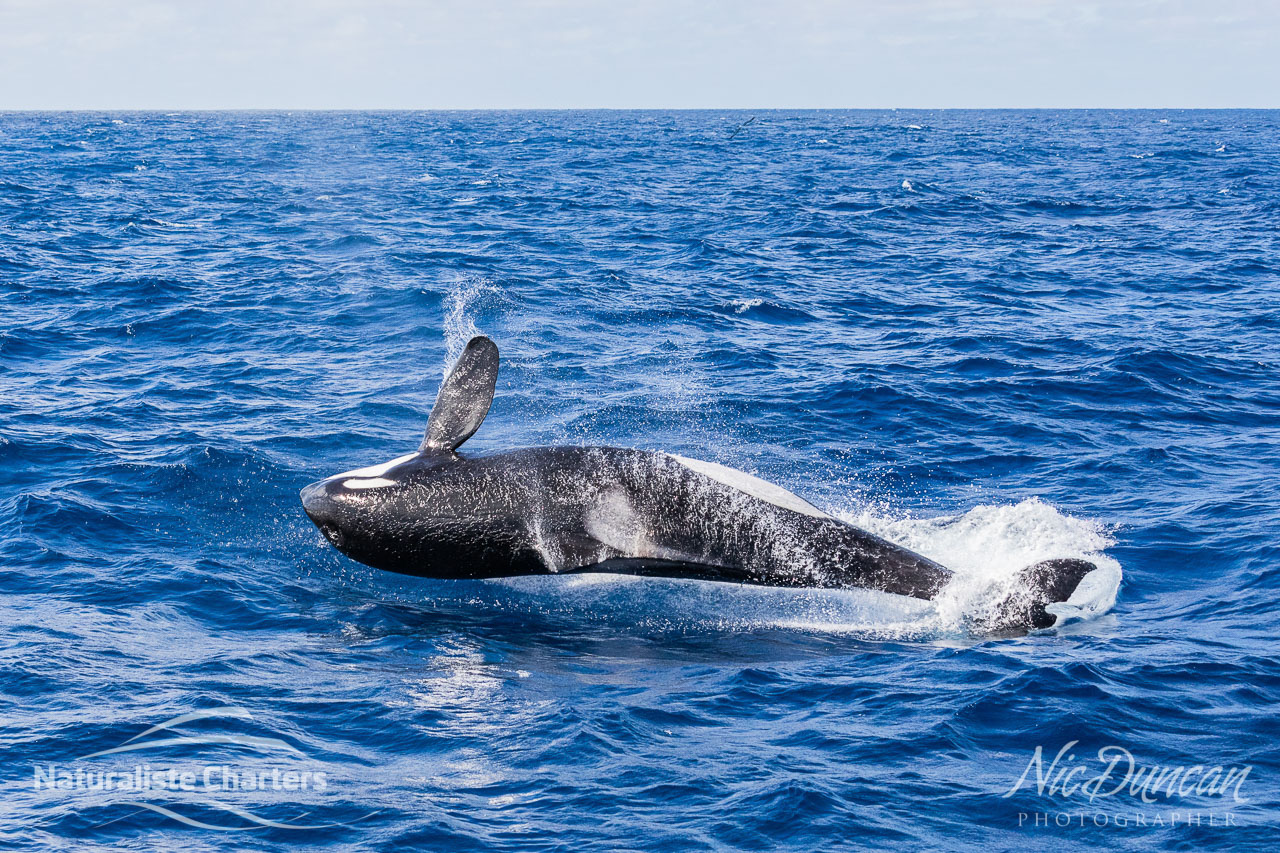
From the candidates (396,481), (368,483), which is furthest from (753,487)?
(368,483)

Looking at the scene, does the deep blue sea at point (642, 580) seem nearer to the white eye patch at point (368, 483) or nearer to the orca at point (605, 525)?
the orca at point (605, 525)

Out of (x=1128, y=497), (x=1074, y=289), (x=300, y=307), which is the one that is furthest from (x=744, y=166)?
(x=1128, y=497)

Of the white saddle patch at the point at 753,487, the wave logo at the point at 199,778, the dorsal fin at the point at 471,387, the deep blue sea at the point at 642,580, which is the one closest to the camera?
the wave logo at the point at 199,778

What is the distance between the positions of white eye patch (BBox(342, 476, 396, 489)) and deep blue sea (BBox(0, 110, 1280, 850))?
143 cm

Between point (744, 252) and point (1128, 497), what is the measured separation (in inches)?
906

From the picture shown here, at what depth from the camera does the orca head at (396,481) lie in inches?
455

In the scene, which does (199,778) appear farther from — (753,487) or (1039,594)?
(1039,594)

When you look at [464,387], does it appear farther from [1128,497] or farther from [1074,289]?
[1074,289]

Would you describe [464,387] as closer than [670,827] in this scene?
No

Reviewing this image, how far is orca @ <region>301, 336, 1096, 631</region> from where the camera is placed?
11.5 meters

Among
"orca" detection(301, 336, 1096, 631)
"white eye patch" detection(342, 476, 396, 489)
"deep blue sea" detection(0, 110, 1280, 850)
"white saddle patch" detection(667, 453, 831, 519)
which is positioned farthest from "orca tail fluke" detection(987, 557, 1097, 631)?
"white eye patch" detection(342, 476, 396, 489)

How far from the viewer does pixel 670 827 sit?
26.0 ft

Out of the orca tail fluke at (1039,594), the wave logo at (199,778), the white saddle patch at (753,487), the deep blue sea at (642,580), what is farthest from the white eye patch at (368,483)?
the orca tail fluke at (1039,594)

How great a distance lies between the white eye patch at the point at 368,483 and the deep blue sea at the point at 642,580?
1.43 meters
